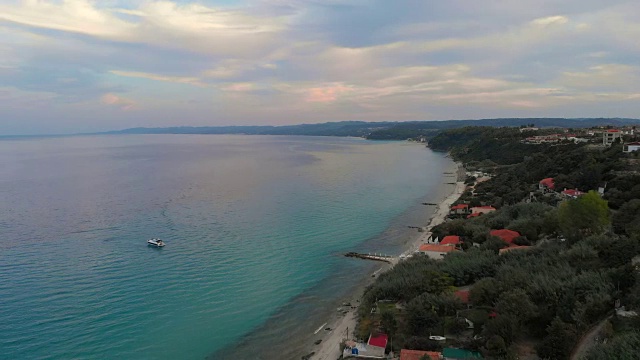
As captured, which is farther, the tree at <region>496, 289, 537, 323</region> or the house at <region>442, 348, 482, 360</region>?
the tree at <region>496, 289, 537, 323</region>

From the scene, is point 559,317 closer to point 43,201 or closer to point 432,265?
point 432,265

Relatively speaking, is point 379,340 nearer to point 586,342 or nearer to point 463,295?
point 463,295

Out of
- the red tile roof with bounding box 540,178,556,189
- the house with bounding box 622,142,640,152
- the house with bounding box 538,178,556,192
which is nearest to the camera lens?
the house with bounding box 622,142,640,152

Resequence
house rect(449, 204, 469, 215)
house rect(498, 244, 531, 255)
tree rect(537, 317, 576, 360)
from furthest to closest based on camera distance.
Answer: house rect(449, 204, 469, 215), house rect(498, 244, 531, 255), tree rect(537, 317, 576, 360)

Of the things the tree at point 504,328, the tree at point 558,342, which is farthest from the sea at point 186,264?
the tree at point 558,342

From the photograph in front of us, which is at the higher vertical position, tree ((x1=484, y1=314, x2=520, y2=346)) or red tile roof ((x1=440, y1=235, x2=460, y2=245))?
tree ((x1=484, y1=314, x2=520, y2=346))

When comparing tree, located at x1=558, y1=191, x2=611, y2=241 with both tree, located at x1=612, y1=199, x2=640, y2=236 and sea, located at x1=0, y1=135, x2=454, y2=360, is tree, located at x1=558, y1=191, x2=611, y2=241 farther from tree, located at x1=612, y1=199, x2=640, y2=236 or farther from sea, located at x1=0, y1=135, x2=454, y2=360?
sea, located at x1=0, y1=135, x2=454, y2=360

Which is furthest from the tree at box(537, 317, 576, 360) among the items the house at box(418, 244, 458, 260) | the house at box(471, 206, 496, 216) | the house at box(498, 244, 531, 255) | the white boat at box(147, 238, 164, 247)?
the white boat at box(147, 238, 164, 247)
